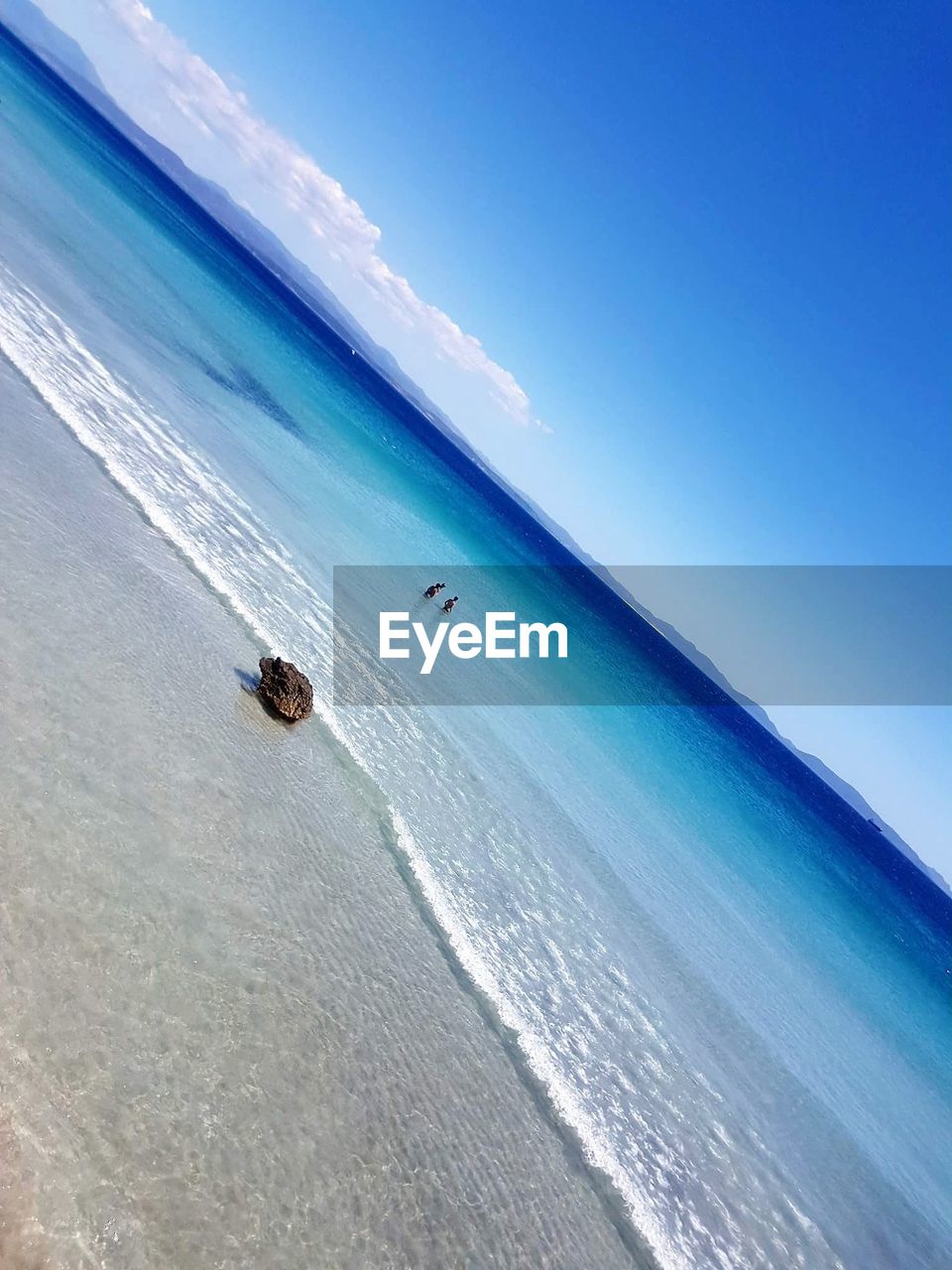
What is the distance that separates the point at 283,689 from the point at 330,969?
632 cm

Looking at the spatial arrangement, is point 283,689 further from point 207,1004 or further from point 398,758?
point 207,1004

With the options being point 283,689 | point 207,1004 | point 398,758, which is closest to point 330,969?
point 207,1004

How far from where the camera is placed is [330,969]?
33.5ft

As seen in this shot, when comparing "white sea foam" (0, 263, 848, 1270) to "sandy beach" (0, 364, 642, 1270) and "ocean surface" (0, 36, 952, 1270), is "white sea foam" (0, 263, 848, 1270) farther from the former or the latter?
"sandy beach" (0, 364, 642, 1270)

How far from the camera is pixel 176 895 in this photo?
9.39 meters

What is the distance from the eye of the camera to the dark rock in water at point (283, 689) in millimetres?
15000

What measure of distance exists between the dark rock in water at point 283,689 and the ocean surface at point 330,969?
541 mm

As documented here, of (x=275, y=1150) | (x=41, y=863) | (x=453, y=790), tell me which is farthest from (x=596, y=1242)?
(x=453, y=790)

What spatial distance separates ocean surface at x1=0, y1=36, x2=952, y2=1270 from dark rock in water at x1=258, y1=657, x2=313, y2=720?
0.54 metres

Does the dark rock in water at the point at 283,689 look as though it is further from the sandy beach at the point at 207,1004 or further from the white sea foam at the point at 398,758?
the white sea foam at the point at 398,758

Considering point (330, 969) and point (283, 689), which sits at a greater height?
point (283, 689)

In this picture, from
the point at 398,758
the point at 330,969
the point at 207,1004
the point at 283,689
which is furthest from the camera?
the point at 398,758

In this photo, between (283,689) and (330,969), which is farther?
(283,689)

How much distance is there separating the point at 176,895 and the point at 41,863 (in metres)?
1.70
